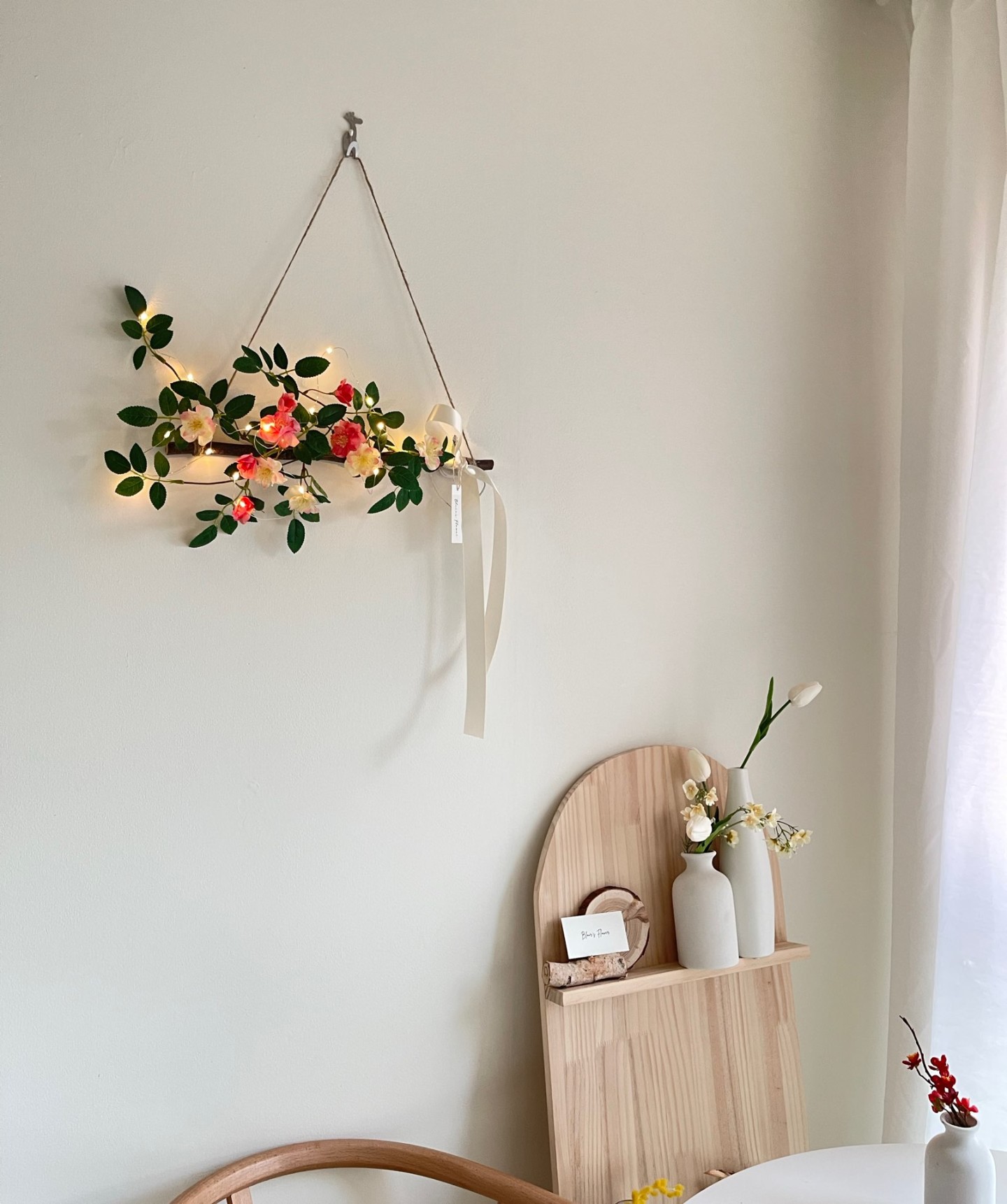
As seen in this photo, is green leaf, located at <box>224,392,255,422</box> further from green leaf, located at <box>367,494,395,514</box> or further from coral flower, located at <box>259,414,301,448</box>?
green leaf, located at <box>367,494,395,514</box>

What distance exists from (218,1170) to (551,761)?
69 centimetres

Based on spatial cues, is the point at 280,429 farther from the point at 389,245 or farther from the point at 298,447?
the point at 389,245

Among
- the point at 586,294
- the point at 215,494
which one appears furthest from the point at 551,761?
the point at 586,294

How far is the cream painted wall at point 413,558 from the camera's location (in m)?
1.16

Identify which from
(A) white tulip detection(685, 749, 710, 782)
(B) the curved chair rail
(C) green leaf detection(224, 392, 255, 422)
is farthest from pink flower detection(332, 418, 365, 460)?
(B) the curved chair rail

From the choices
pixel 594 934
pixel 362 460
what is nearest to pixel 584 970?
pixel 594 934

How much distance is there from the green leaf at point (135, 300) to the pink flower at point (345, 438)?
27 cm

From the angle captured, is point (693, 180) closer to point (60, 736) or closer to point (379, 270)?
point (379, 270)

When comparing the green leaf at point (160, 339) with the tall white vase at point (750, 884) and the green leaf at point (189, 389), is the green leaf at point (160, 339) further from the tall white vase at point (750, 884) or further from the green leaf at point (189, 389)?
the tall white vase at point (750, 884)

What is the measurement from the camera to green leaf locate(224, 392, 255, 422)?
47.5 inches

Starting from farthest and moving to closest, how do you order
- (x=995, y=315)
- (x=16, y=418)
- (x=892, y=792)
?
(x=892, y=792) < (x=995, y=315) < (x=16, y=418)

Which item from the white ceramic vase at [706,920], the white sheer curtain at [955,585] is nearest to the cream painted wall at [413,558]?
the white sheer curtain at [955,585]

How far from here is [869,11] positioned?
1.90m

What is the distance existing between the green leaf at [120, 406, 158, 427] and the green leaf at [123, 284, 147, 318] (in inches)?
4.8
